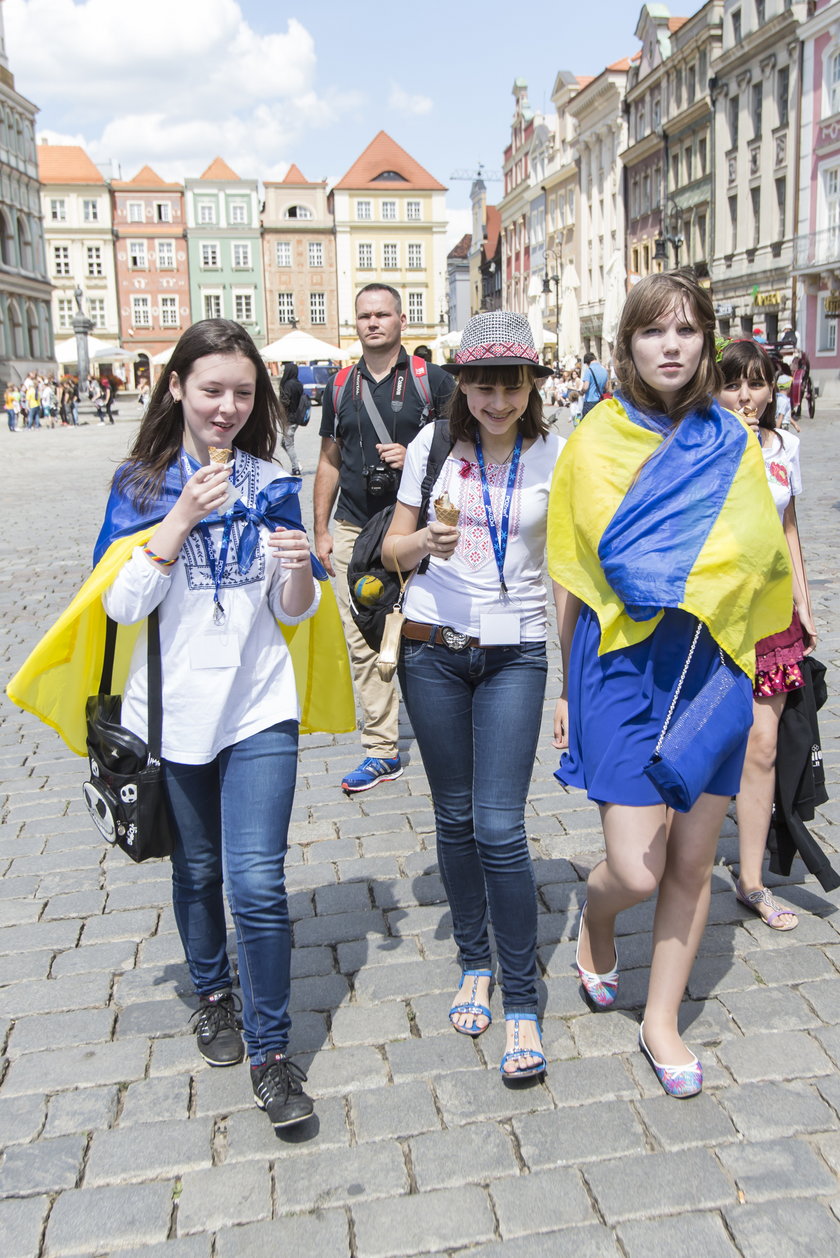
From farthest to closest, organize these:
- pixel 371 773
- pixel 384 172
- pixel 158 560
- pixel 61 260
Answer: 1. pixel 61 260
2. pixel 384 172
3. pixel 371 773
4. pixel 158 560

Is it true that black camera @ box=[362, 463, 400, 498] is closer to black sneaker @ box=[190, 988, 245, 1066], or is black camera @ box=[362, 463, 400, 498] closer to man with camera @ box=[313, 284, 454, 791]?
man with camera @ box=[313, 284, 454, 791]

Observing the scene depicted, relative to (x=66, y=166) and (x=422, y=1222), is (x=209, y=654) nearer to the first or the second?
(x=422, y=1222)

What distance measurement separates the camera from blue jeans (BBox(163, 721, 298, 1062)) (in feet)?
9.16

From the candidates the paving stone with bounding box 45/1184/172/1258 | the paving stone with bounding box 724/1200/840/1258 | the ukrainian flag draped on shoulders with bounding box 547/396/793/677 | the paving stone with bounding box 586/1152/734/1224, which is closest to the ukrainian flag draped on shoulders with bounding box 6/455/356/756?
the ukrainian flag draped on shoulders with bounding box 547/396/793/677

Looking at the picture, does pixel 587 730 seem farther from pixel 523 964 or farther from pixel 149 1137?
pixel 149 1137

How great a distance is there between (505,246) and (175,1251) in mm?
89164

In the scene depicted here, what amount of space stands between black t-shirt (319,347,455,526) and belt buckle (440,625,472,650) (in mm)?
2052

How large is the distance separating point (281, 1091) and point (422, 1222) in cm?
48

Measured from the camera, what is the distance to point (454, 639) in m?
3.04

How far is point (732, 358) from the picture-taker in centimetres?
377

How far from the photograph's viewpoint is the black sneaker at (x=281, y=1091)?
8.96 ft

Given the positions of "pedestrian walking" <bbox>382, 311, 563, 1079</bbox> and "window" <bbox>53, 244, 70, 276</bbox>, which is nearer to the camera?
"pedestrian walking" <bbox>382, 311, 563, 1079</bbox>

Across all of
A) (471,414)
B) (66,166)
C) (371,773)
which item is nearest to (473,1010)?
(471,414)

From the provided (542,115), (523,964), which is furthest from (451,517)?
(542,115)
